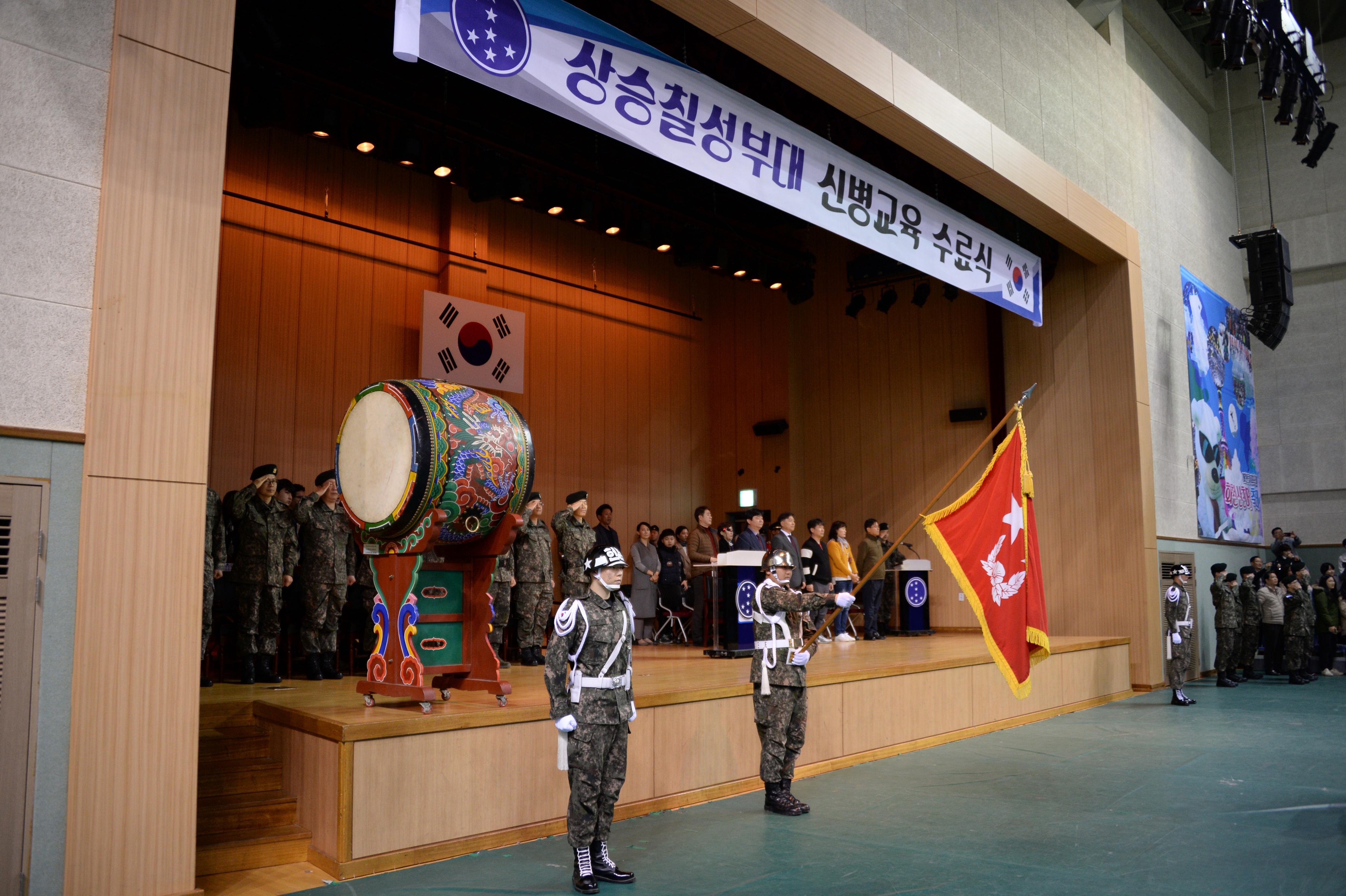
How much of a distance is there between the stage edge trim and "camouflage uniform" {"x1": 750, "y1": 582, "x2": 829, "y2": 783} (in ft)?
2.13

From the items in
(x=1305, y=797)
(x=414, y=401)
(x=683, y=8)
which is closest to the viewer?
(x=414, y=401)

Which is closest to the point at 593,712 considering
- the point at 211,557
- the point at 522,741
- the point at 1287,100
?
the point at 522,741

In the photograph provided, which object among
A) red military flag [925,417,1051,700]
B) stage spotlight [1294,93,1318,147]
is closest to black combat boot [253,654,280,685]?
red military flag [925,417,1051,700]

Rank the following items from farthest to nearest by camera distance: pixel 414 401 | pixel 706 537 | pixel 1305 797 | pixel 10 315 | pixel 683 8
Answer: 1. pixel 706 537
2. pixel 683 8
3. pixel 1305 797
4. pixel 414 401
5. pixel 10 315

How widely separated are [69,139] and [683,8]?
414 centimetres

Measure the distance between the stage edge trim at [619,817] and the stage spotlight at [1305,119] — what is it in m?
9.30

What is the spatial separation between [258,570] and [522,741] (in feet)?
10.1

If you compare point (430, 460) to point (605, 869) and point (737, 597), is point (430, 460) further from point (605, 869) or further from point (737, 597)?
point (737, 597)

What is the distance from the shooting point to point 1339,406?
1792 centimetres

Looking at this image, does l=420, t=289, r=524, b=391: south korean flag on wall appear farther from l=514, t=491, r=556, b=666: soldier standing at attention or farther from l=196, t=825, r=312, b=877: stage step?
l=196, t=825, r=312, b=877: stage step

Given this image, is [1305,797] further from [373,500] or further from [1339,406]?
[1339,406]

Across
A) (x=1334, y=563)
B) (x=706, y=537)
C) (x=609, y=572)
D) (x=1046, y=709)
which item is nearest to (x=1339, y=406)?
(x=1334, y=563)

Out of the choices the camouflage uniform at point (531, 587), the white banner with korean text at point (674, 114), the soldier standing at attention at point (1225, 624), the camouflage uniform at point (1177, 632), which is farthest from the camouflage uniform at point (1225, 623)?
the camouflage uniform at point (531, 587)

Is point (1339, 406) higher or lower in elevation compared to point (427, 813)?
higher
